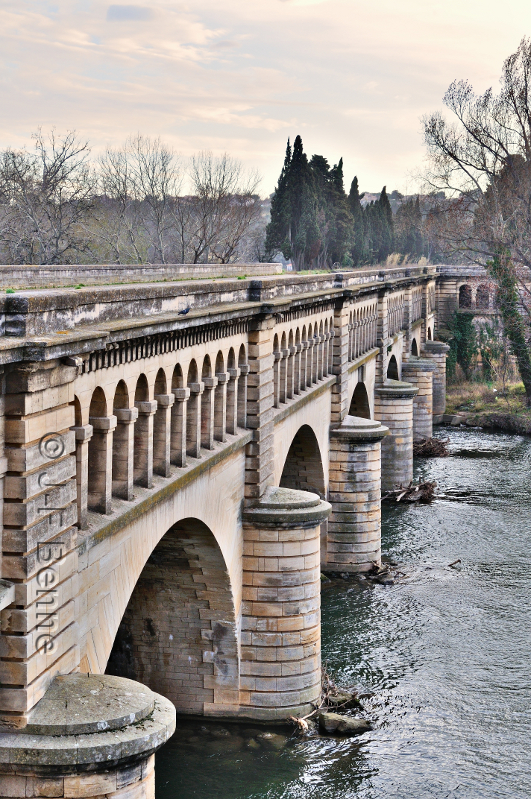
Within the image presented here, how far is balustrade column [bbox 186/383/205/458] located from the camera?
13008 mm

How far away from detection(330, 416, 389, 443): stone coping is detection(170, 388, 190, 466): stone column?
14.1 meters

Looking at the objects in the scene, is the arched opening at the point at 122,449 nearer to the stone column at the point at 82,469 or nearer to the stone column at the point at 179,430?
the stone column at the point at 82,469

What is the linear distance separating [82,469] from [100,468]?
55 centimetres

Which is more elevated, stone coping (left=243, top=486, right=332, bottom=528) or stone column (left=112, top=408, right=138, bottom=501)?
stone column (left=112, top=408, right=138, bottom=501)

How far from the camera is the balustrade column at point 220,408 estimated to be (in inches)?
571

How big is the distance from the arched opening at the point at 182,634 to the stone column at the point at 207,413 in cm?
240

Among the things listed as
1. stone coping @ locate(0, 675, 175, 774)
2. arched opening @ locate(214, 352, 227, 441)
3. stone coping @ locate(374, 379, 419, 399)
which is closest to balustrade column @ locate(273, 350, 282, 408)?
arched opening @ locate(214, 352, 227, 441)

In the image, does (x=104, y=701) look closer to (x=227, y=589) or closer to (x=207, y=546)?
(x=207, y=546)

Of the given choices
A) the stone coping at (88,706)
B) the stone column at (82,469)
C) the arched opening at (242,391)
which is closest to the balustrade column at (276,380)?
the arched opening at (242,391)

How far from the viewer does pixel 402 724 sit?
17281 mm

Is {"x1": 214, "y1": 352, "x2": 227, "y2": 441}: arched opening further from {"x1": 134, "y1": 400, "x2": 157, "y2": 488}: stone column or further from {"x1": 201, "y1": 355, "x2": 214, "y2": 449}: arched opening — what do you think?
{"x1": 134, "y1": 400, "x2": 157, "y2": 488}: stone column

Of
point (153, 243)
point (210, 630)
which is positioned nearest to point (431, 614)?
point (210, 630)

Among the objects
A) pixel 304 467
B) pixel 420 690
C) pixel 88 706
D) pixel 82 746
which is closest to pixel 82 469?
pixel 88 706

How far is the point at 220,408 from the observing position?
47.7ft
